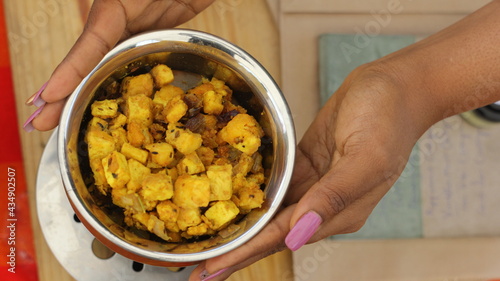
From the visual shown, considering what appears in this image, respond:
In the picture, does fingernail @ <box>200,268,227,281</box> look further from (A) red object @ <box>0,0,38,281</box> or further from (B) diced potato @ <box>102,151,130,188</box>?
(A) red object @ <box>0,0,38,281</box>

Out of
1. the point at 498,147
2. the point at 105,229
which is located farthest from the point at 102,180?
the point at 498,147

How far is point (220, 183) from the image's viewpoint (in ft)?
1.47

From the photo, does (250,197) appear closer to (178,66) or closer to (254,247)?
(254,247)

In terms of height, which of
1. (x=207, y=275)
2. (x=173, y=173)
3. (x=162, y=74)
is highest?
(x=162, y=74)

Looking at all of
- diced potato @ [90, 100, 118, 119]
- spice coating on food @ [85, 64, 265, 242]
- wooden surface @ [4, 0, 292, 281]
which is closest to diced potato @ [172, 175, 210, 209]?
spice coating on food @ [85, 64, 265, 242]

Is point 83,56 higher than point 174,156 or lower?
higher

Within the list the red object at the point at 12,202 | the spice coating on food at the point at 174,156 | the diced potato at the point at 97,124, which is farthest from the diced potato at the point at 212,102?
the red object at the point at 12,202

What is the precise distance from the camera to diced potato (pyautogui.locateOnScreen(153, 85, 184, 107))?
1.62ft

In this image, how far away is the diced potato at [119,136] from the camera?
1.52ft

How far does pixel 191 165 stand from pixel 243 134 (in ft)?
0.20

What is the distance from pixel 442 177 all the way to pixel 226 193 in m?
0.40

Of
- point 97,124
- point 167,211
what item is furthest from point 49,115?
point 167,211

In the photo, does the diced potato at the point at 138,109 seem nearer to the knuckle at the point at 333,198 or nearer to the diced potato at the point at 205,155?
the diced potato at the point at 205,155

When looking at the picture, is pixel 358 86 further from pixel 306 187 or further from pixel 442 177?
pixel 442 177
